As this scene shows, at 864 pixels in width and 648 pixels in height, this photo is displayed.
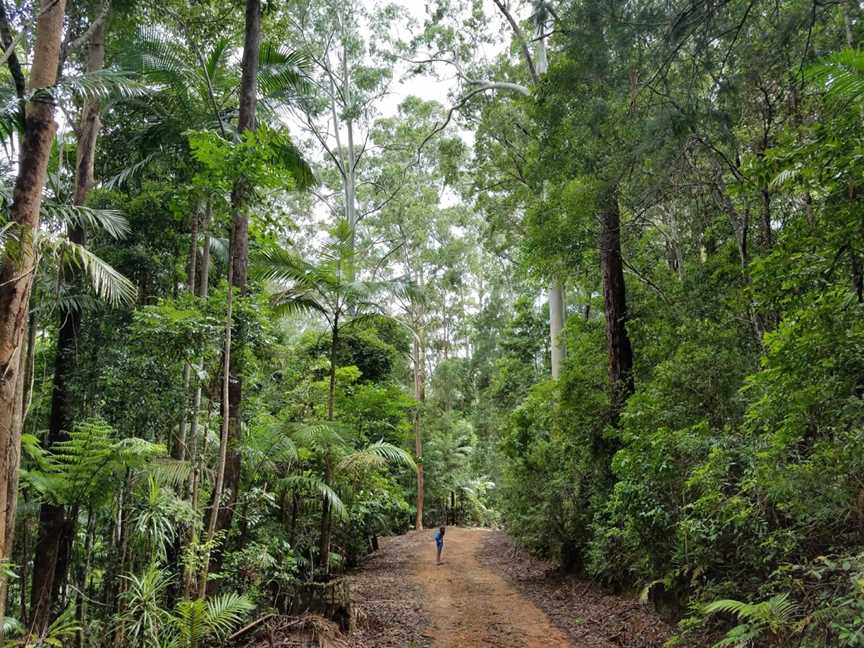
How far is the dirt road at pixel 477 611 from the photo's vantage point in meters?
6.94

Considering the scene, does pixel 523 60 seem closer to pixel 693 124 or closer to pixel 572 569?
pixel 693 124

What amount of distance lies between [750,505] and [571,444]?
4.64 m

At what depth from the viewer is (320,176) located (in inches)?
918

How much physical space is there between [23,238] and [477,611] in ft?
24.7

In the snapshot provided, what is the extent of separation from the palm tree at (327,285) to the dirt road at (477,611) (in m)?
2.01

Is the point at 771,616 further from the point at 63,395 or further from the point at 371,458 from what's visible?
the point at 63,395

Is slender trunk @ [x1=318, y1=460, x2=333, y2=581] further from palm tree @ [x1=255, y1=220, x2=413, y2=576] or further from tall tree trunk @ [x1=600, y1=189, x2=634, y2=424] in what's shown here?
tall tree trunk @ [x1=600, y1=189, x2=634, y2=424]

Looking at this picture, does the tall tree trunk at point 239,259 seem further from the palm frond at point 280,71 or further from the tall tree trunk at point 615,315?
the tall tree trunk at point 615,315

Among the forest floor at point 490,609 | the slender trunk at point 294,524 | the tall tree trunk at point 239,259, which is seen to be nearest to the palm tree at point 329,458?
the slender trunk at point 294,524

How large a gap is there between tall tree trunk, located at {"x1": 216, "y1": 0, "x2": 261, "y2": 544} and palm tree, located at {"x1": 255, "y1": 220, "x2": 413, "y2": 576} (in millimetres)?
1361

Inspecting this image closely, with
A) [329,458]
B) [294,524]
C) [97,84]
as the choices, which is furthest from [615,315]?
[97,84]

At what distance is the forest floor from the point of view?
22.3 ft

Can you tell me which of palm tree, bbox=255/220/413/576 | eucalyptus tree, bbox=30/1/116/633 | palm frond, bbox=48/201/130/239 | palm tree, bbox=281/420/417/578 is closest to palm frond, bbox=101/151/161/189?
eucalyptus tree, bbox=30/1/116/633

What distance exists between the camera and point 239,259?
275 inches
